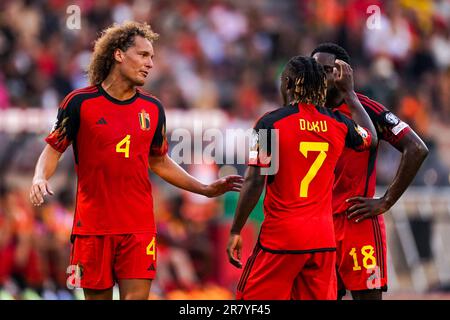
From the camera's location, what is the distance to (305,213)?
7926mm

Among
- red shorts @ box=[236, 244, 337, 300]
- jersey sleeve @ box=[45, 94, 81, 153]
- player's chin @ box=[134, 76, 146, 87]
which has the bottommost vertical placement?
red shorts @ box=[236, 244, 337, 300]

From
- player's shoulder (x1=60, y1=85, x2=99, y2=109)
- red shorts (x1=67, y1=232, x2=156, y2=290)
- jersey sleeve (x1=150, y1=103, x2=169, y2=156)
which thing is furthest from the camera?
jersey sleeve (x1=150, y1=103, x2=169, y2=156)

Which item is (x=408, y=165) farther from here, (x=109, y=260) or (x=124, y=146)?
(x=109, y=260)

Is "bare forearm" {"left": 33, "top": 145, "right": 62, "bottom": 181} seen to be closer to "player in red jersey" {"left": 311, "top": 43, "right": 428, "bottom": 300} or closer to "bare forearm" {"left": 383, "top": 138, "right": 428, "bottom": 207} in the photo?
"player in red jersey" {"left": 311, "top": 43, "right": 428, "bottom": 300}

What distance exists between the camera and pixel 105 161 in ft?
27.5

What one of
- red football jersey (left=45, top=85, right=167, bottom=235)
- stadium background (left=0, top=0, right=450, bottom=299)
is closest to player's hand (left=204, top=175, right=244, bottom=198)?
red football jersey (left=45, top=85, right=167, bottom=235)

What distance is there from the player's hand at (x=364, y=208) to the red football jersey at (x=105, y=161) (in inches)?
61.3

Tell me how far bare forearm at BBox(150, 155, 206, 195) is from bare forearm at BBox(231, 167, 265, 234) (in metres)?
0.99

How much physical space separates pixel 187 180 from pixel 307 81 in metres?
1.52

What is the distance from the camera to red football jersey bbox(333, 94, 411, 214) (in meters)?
8.80

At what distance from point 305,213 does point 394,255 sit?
7.93 m

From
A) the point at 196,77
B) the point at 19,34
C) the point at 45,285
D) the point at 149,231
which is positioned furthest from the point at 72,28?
the point at 149,231

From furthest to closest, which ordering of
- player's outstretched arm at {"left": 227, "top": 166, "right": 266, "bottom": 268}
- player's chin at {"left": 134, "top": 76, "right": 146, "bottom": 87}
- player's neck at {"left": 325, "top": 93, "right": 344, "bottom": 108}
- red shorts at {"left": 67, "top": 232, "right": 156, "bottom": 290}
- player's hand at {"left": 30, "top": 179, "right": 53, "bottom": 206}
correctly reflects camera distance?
1. player's neck at {"left": 325, "top": 93, "right": 344, "bottom": 108}
2. player's chin at {"left": 134, "top": 76, "right": 146, "bottom": 87}
3. red shorts at {"left": 67, "top": 232, "right": 156, "bottom": 290}
4. player's hand at {"left": 30, "top": 179, "right": 53, "bottom": 206}
5. player's outstretched arm at {"left": 227, "top": 166, "right": 266, "bottom": 268}

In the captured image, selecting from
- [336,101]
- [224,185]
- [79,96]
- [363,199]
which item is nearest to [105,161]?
[79,96]
